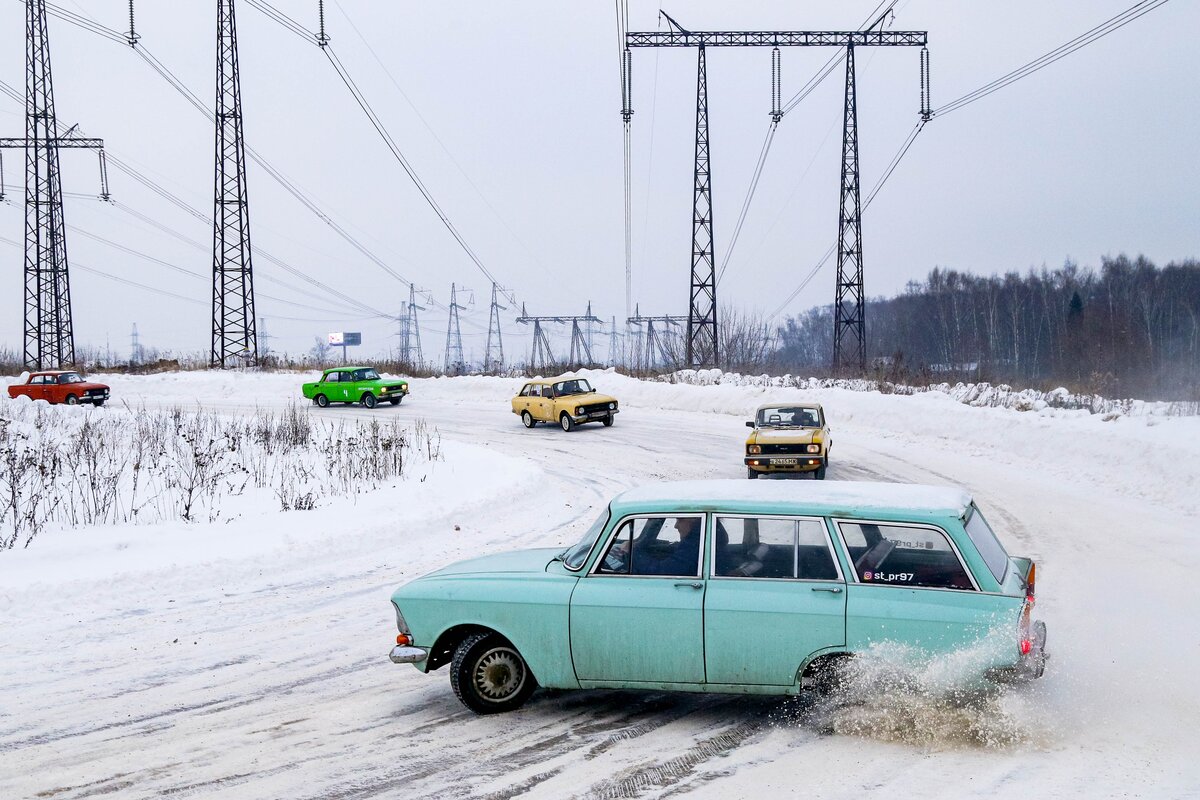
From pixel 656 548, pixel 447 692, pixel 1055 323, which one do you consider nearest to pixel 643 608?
pixel 656 548

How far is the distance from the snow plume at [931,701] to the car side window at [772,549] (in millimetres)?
593

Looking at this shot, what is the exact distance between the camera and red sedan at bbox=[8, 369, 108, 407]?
34.3m

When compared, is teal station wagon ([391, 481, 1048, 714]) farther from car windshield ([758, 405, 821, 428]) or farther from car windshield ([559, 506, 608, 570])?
car windshield ([758, 405, 821, 428])

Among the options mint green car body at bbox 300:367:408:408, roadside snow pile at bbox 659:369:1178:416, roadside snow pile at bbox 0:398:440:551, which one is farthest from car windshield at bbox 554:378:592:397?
mint green car body at bbox 300:367:408:408

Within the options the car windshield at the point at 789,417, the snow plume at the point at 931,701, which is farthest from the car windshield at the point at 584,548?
the car windshield at the point at 789,417

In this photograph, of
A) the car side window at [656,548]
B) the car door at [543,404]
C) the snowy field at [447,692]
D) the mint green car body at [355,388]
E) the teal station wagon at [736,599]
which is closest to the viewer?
the snowy field at [447,692]

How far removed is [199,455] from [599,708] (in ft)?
37.3

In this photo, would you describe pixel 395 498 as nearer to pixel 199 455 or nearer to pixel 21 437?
pixel 199 455

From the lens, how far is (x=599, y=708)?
5875mm

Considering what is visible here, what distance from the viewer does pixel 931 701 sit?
5203 mm

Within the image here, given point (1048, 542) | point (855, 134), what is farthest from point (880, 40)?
point (1048, 542)

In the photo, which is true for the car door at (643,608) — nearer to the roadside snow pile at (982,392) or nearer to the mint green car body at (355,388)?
the roadside snow pile at (982,392)

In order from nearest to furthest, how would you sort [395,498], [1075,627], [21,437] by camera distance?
[1075,627]
[395,498]
[21,437]

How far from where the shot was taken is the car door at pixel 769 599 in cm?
533
